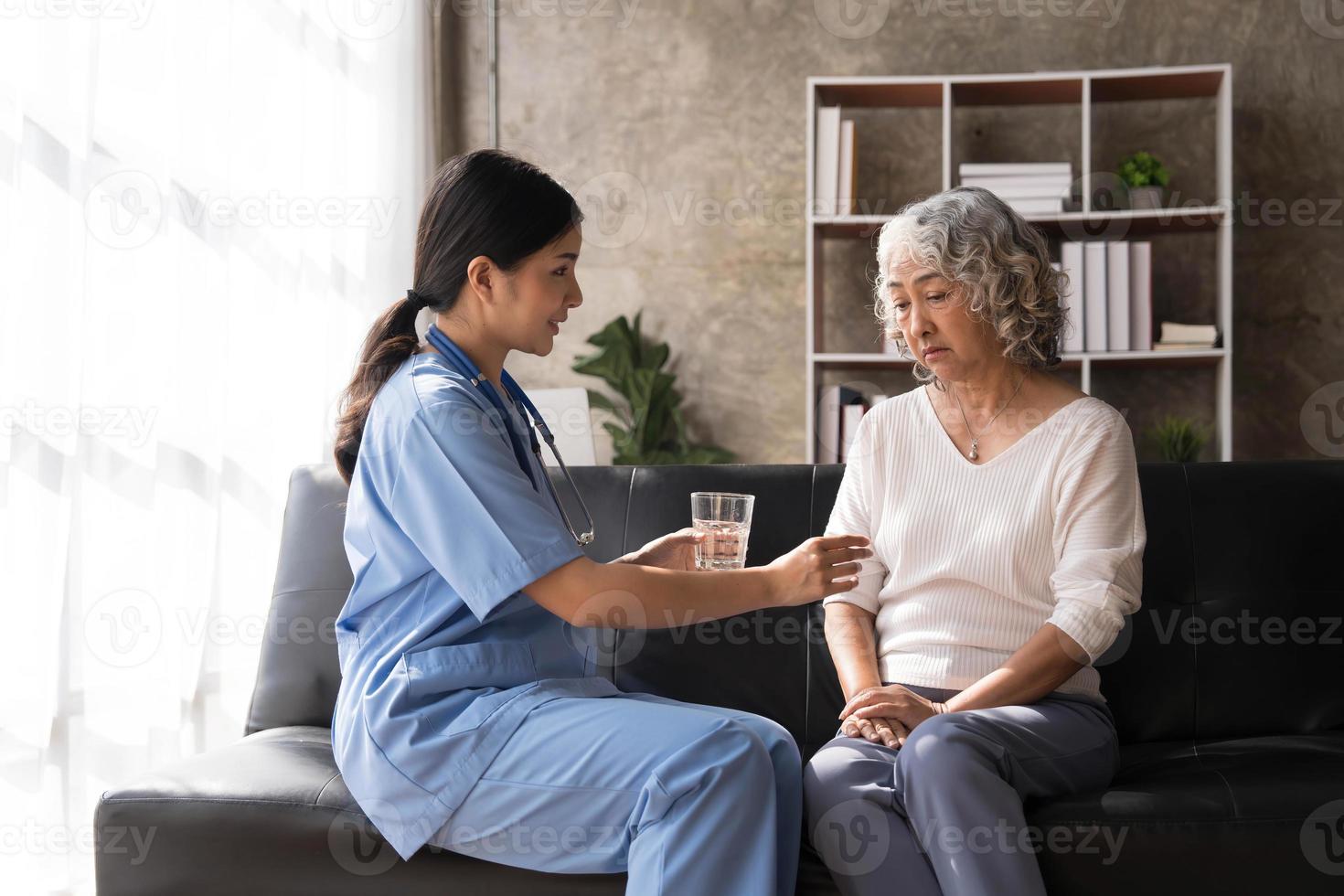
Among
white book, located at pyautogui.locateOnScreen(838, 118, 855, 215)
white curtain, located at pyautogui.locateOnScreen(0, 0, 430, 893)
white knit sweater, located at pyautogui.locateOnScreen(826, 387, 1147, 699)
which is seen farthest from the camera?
white book, located at pyautogui.locateOnScreen(838, 118, 855, 215)

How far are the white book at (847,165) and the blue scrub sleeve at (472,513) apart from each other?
8.22 feet

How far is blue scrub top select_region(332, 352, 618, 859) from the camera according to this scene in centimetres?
146

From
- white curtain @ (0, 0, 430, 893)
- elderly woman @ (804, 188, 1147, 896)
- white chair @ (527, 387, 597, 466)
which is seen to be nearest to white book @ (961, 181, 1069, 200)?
white chair @ (527, 387, 597, 466)

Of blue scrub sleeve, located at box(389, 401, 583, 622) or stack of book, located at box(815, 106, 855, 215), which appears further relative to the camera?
stack of book, located at box(815, 106, 855, 215)

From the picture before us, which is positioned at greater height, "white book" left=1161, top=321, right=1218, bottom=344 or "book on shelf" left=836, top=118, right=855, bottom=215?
"book on shelf" left=836, top=118, right=855, bottom=215

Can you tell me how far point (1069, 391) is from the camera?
1936mm

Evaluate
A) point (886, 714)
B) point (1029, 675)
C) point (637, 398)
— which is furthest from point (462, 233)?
point (637, 398)

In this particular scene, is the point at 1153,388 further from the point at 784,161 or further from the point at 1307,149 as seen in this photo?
the point at 784,161

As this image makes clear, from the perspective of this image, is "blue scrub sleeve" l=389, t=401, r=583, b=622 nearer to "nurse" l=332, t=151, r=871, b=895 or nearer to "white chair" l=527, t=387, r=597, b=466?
"nurse" l=332, t=151, r=871, b=895

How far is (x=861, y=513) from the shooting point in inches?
78.5

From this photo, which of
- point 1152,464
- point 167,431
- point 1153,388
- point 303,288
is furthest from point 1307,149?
point 167,431

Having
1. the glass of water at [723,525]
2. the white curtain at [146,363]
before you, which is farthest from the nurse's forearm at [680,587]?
the white curtain at [146,363]

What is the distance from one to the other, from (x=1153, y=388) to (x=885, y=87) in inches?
53.6

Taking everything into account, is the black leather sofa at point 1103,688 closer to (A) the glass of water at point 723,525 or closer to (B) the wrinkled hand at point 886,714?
(B) the wrinkled hand at point 886,714
